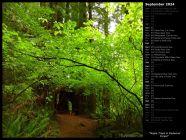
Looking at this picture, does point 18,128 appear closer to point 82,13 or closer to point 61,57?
point 61,57

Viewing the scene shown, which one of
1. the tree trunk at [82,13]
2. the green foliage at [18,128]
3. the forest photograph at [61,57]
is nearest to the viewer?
the green foliage at [18,128]

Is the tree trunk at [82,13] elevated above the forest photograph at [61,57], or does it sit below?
above

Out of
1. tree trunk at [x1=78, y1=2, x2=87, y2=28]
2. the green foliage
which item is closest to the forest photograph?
the green foliage

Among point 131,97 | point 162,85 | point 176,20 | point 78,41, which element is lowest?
point 131,97

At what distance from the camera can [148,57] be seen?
19.2ft

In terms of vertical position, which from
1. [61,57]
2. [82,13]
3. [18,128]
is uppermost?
[82,13]

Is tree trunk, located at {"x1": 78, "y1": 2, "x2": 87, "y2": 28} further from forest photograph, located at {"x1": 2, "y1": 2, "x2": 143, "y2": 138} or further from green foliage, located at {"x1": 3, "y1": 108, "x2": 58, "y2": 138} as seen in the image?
green foliage, located at {"x1": 3, "y1": 108, "x2": 58, "y2": 138}

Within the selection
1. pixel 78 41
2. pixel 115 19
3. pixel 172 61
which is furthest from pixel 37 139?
pixel 115 19

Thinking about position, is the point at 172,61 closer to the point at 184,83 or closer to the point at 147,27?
the point at 184,83

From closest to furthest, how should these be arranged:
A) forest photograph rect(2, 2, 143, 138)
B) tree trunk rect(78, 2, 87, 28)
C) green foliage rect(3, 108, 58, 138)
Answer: green foliage rect(3, 108, 58, 138)
forest photograph rect(2, 2, 143, 138)
tree trunk rect(78, 2, 87, 28)

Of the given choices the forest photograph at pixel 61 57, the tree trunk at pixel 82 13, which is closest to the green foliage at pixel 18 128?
the forest photograph at pixel 61 57

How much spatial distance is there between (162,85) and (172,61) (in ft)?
1.87

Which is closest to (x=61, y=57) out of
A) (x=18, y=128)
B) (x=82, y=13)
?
(x=18, y=128)

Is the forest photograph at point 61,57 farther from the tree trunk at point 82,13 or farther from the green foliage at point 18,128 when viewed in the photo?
the tree trunk at point 82,13
